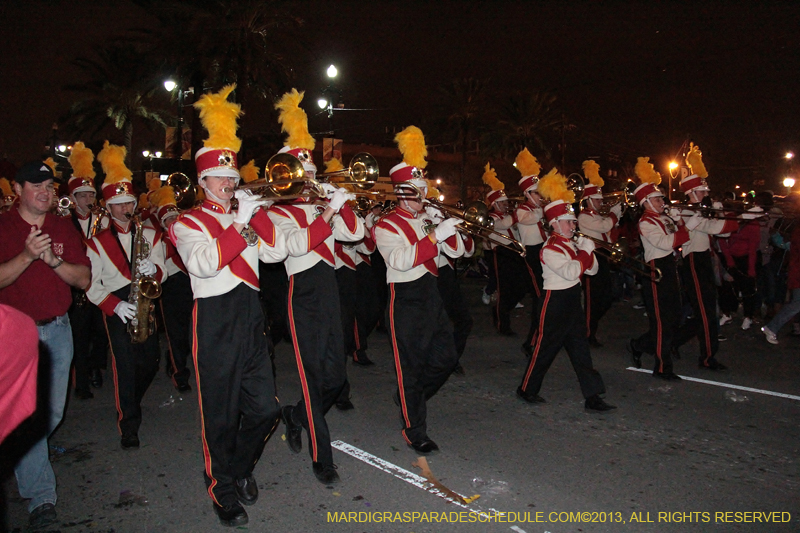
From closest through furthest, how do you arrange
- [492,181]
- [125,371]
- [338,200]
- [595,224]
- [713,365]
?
[338,200], [125,371], [713,365], [595,224], [492,181]

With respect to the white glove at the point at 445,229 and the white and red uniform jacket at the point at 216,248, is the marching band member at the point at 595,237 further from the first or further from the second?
the white and red uniform jacket at the point at 216,248

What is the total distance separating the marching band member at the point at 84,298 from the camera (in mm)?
6880

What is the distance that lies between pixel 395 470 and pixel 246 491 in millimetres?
1113

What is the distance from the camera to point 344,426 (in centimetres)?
565

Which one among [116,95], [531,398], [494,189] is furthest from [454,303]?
[116,95]

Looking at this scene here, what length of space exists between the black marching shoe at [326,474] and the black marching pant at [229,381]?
0.57 m

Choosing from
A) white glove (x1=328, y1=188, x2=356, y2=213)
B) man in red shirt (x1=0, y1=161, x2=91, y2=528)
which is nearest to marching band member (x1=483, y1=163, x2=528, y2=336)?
white glove (x1=328, y1=188, x2=356, y2=213)

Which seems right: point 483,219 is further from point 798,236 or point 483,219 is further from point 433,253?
point 798,236

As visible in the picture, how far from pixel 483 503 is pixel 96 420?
12.9 feet

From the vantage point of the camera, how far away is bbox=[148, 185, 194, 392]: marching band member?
6887 millimetres

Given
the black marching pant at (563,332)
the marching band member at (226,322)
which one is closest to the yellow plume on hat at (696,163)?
the black marching pant at (563,332)

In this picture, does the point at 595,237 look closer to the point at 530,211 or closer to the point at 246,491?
the point at 530,211

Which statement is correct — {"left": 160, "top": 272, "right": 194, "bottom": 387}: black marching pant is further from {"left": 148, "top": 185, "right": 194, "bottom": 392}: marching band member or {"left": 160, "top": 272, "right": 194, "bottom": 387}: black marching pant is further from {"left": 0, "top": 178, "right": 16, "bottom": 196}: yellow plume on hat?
{"left": 0, "top": 178, "right": 16, "bottom": 196}: yellow plume on hat

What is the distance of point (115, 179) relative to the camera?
6.02 metres
